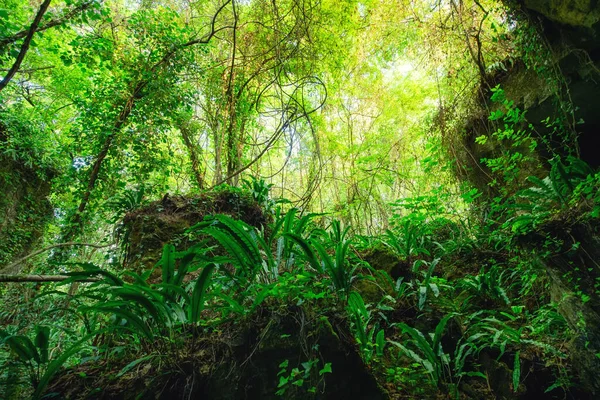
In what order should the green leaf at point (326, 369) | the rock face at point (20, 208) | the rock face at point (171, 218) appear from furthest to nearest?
the rock face at point (20, 208) < the rock face at point (171, 218) < the green leaf at point (326, 369)

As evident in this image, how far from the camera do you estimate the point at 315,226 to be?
9.75 ft

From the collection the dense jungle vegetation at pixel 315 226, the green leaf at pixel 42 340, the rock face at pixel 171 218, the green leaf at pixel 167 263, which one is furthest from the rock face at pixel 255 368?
the rock face at pixel 171 218

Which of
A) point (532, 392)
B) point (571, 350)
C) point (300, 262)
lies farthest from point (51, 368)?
point (571, 350)

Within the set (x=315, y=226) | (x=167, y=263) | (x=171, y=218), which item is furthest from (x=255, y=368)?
(x=171, y=218)

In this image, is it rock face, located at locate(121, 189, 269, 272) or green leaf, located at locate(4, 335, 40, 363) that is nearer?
green leaf, located at locate(4, 335, 40, 363)

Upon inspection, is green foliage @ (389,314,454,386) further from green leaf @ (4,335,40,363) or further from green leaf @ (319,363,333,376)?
green leaf @ (4,335,40,363)

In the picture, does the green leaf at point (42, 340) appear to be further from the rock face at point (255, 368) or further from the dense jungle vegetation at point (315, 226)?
the rock face at point (255, 368)

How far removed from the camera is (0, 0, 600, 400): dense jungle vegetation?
136 cm

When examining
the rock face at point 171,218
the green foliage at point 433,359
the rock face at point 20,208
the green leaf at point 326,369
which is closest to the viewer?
the green leaf at point 326,369

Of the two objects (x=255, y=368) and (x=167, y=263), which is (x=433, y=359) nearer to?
(x=255, y=368)

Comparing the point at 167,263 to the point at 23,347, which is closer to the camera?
the point at 23,347

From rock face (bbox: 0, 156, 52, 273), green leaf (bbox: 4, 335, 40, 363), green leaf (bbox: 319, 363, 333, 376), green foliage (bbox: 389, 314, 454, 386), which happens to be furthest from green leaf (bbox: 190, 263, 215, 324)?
rock face (bbox: 0, 156, 52, 273)

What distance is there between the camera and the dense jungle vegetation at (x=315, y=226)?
136 centimetres

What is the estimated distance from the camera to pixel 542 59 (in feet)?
8.95
